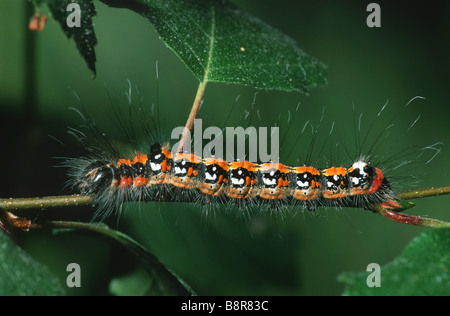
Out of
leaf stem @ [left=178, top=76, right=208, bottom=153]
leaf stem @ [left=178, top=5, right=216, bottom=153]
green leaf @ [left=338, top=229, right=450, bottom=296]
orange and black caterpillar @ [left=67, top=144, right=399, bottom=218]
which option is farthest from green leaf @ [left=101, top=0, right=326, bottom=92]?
green leaf @ [left=338, top=229, right=450, bottom=296]

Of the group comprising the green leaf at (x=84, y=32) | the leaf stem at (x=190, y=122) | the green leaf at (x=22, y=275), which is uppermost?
the green leaf at (x=84, y=32)

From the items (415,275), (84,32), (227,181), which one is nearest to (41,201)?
(84,32)

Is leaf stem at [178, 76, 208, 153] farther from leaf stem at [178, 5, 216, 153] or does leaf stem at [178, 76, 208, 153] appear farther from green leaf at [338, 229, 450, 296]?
green leaf at [338, 229, 450, 296]

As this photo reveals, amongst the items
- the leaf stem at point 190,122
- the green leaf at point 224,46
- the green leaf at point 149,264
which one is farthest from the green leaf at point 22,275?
the green leaf at point 224,46

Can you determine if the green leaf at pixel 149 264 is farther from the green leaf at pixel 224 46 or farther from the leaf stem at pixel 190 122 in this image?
the green leaf at pixel 224 46

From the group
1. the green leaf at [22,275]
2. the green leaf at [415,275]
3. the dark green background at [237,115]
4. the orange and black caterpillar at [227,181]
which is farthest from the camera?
the dark green background at [237,115]

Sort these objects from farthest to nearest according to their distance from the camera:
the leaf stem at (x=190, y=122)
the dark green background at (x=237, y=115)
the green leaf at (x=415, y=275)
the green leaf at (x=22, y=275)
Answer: the dark green background at (x=237, y=115)
the leaf stem at (x=190, y=122)
the green leaf at (x=22, y=275)
the green leaf at (x=415, y=275)
